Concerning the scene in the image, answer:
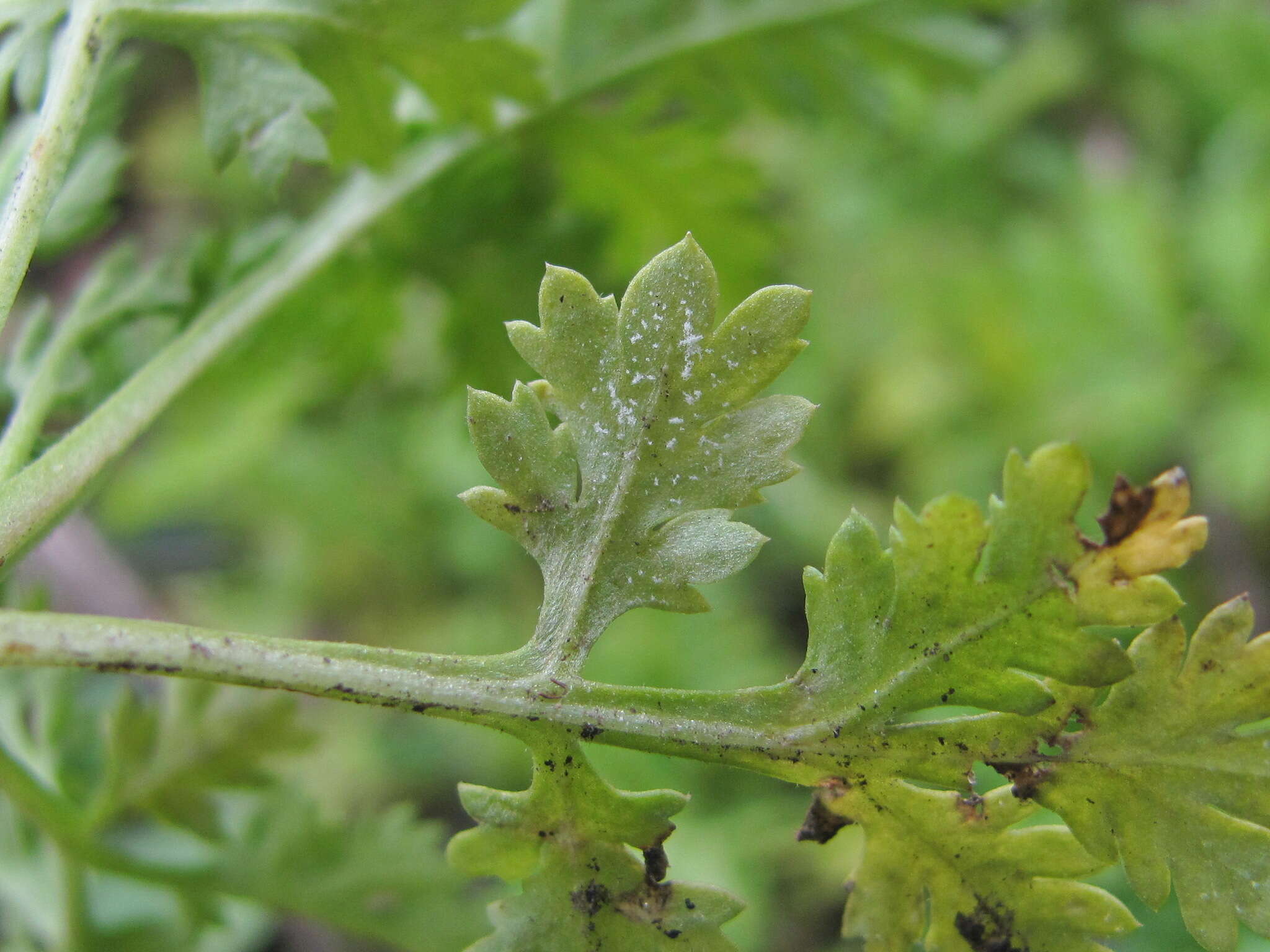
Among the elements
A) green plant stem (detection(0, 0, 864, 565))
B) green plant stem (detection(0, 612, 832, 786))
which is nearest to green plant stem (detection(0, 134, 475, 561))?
green plant stem (detection(0, 0, 864, 565))

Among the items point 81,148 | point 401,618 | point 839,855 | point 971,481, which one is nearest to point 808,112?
point 81,148

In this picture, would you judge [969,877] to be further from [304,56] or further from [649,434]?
[304,56]

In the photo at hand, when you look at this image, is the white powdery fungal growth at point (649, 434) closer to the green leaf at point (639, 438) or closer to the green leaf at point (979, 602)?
the green leaf at point (639, 438)

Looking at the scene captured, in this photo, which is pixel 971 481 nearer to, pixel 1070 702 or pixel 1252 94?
pixel 1252 94

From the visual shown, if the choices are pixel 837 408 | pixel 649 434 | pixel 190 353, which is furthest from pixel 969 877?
pixel 837 408

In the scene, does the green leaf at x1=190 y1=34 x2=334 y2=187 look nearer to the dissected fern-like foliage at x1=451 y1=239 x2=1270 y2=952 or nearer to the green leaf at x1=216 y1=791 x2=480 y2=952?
the dissected fern-like foliage at x1=451 y1=239 x2=1270 y2=952

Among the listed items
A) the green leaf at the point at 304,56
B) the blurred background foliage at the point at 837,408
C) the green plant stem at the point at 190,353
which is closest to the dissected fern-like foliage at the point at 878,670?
the green plant stem at the point at 190,353
